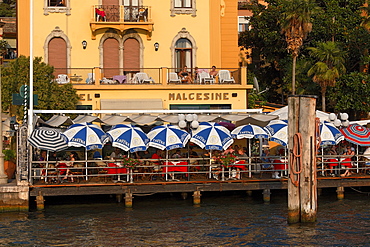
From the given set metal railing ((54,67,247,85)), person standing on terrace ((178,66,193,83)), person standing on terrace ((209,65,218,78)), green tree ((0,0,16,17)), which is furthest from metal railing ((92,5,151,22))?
green tree ((0,0,16,17))

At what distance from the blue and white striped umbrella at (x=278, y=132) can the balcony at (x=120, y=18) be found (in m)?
12.3

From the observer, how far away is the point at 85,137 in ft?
88.5

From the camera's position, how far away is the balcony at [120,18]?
3841 centimetres

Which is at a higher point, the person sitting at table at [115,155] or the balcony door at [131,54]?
the balcony door at [131,54]

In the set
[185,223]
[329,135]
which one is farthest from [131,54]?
[185,223]

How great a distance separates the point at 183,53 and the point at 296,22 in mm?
6439

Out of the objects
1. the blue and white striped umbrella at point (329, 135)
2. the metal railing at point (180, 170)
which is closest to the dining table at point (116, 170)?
the metal railing at point (180, 170)

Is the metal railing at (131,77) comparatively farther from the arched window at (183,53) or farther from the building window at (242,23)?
the building window at (242,23)

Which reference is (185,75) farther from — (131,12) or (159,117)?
(159,117)

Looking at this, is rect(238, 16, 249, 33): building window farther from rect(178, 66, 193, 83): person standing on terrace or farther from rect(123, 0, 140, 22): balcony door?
rect(178, 66, 193, 83): person standing on terrace

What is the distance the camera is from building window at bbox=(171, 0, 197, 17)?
39562 millimetres

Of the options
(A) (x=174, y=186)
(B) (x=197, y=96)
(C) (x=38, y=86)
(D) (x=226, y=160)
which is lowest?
(A) (x=174, y=186)

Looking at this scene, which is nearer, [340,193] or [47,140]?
[47,140]

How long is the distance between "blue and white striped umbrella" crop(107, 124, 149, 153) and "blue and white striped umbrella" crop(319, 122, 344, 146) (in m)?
7.04
